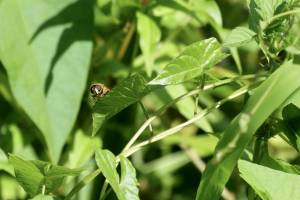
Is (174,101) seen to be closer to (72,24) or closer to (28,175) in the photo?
(28,175)

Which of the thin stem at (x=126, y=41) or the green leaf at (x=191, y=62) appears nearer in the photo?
the green leaf at (x=191, y=62)

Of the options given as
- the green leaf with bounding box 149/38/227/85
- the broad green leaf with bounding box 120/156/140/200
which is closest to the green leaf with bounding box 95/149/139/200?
the broad green leaf with bounding box 120/156/140/200

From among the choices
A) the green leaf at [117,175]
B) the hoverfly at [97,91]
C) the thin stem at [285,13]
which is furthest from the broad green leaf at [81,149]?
the thin stem at [285,13]

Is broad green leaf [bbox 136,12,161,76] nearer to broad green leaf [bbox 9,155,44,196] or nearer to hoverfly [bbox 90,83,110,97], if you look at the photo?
hoverfly [bbox 90,83,110,97]

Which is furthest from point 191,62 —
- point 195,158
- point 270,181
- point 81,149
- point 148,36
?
point 195,158

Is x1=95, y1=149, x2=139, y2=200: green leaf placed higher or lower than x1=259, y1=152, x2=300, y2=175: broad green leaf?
higher

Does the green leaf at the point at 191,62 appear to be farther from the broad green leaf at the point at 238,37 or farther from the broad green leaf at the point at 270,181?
the broad green leaf at the point at 270,181

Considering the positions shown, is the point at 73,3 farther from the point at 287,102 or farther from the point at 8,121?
the point at 287,102
